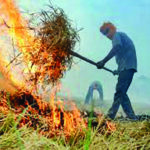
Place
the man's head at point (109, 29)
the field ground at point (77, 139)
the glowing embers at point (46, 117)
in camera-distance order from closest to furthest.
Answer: the field ground at point (77, 139) < the glowing embers at point (46, 117) < the man's head at point (109, 29)

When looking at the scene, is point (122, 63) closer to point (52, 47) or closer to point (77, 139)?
point (52, 47)

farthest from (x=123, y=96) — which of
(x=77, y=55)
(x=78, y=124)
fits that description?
(x=78, y=124)

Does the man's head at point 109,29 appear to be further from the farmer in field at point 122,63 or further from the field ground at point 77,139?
the field ground at point 77,139

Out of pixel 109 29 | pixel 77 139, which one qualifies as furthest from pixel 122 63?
pixel 77 139

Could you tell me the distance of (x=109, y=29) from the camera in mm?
9938

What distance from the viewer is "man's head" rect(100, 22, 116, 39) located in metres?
9.92

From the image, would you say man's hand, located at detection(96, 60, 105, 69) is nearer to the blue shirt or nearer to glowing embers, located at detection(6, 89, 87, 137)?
the blue shirt

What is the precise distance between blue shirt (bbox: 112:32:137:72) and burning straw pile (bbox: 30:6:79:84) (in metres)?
3.16

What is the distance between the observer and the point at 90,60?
859cm

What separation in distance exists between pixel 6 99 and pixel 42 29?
3.98ft

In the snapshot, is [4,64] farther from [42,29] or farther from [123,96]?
[123,96]

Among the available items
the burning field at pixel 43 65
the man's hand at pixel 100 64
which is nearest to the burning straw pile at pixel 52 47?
the burning field at pixel 43 65

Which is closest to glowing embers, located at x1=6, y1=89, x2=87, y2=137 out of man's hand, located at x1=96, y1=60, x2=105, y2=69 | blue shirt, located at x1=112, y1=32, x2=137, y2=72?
man's hand, located at x1=96, y1=60, x2=105, y2=69

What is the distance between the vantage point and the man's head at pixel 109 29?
9.92 meters
